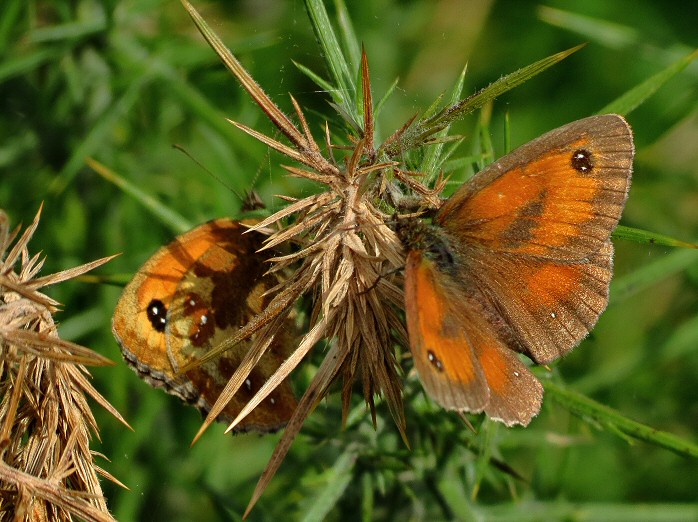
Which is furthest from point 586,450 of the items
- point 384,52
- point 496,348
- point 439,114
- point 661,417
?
point 439,114

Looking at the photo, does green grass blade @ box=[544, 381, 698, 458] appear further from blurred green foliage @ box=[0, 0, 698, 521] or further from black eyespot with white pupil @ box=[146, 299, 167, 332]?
black eyespot with white pupil @ box=[146, 299, 167, 332]

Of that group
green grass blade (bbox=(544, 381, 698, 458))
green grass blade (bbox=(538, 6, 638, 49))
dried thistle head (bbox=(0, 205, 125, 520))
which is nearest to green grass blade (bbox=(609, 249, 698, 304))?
green grass blade (bbox=(544, 381, 698, 458))

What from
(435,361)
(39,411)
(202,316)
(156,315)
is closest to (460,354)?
(435,361)

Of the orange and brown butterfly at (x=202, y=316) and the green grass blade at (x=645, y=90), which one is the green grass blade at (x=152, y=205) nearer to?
the orange and brown butterfly at (x=202, y=316)

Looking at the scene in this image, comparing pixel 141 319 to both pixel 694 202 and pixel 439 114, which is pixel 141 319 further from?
pixel 694 202

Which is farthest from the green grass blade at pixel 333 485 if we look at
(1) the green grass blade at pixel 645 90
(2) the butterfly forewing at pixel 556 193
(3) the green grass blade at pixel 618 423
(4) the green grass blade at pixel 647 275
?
(1) the green grass blade at pixel 645 90

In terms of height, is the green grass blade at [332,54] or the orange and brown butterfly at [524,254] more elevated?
the green grass blade at [332,54]
